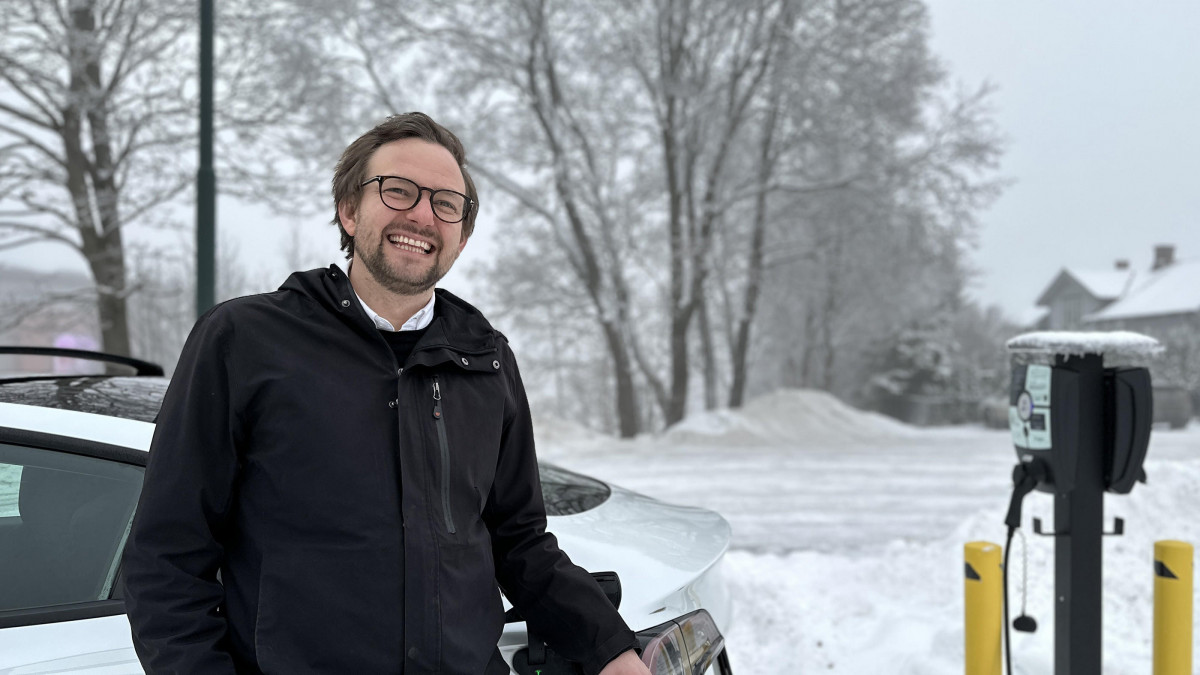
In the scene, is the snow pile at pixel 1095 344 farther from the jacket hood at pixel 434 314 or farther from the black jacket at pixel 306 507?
the black jacket at pixel 306 507

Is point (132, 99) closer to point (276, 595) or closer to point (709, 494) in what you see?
point (709, 494)

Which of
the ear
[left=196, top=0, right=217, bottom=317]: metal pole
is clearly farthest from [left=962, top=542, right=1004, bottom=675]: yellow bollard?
[left=196, top=0, right=217, bottom=317]: metal pole

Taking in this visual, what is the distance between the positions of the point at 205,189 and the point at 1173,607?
7.06 m

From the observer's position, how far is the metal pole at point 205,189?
280 inches

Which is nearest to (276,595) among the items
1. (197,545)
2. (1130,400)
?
(197,545)

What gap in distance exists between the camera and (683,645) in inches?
81.5

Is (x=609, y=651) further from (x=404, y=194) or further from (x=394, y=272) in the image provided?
(x=404, y=194)

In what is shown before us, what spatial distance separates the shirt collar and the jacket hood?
0.07 feet

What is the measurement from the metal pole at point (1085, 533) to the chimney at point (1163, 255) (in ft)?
168

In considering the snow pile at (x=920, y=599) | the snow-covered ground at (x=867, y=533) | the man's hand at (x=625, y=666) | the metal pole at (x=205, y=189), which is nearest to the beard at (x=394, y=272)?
the man's hand at (x=625, y=666)

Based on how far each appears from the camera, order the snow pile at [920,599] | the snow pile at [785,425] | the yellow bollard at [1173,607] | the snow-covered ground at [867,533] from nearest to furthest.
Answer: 1. the yellow bollard at [1173,607]
2. the snow pile at [920,599]
3. the snow-covered ground at [867,533]
4. the snow pile at [785,425]

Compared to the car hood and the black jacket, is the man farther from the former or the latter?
the car hood

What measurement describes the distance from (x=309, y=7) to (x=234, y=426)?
14.1m

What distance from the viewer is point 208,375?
5.07ft
